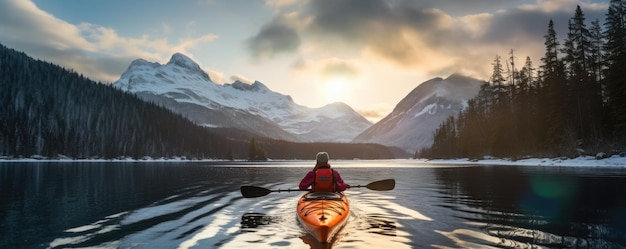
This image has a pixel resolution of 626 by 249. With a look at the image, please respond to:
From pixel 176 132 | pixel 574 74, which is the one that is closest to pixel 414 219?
pixel 574 74

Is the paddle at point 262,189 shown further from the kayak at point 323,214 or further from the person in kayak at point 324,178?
the kayak at point 323,214

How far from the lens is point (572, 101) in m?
69.5

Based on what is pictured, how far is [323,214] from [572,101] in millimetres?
72913

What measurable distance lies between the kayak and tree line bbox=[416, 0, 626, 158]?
57.4 m

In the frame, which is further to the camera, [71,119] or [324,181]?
[71,119]

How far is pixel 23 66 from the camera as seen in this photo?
166250mm

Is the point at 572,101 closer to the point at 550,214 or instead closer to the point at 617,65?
the point at 617,65

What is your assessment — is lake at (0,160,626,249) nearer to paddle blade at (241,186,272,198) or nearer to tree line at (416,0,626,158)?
paddle blade at (241,186,272,198)

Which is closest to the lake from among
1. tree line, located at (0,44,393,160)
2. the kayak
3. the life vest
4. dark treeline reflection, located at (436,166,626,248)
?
dark treeline reflection, located at (436,166,626,248)

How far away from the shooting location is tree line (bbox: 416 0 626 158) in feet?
193

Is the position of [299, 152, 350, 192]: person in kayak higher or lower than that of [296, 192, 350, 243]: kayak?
higher

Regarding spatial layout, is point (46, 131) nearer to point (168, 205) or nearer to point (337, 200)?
point (168, 205)

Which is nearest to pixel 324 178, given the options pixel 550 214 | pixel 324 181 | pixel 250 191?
pixel 324 181

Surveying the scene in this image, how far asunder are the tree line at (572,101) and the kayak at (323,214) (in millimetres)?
57375
